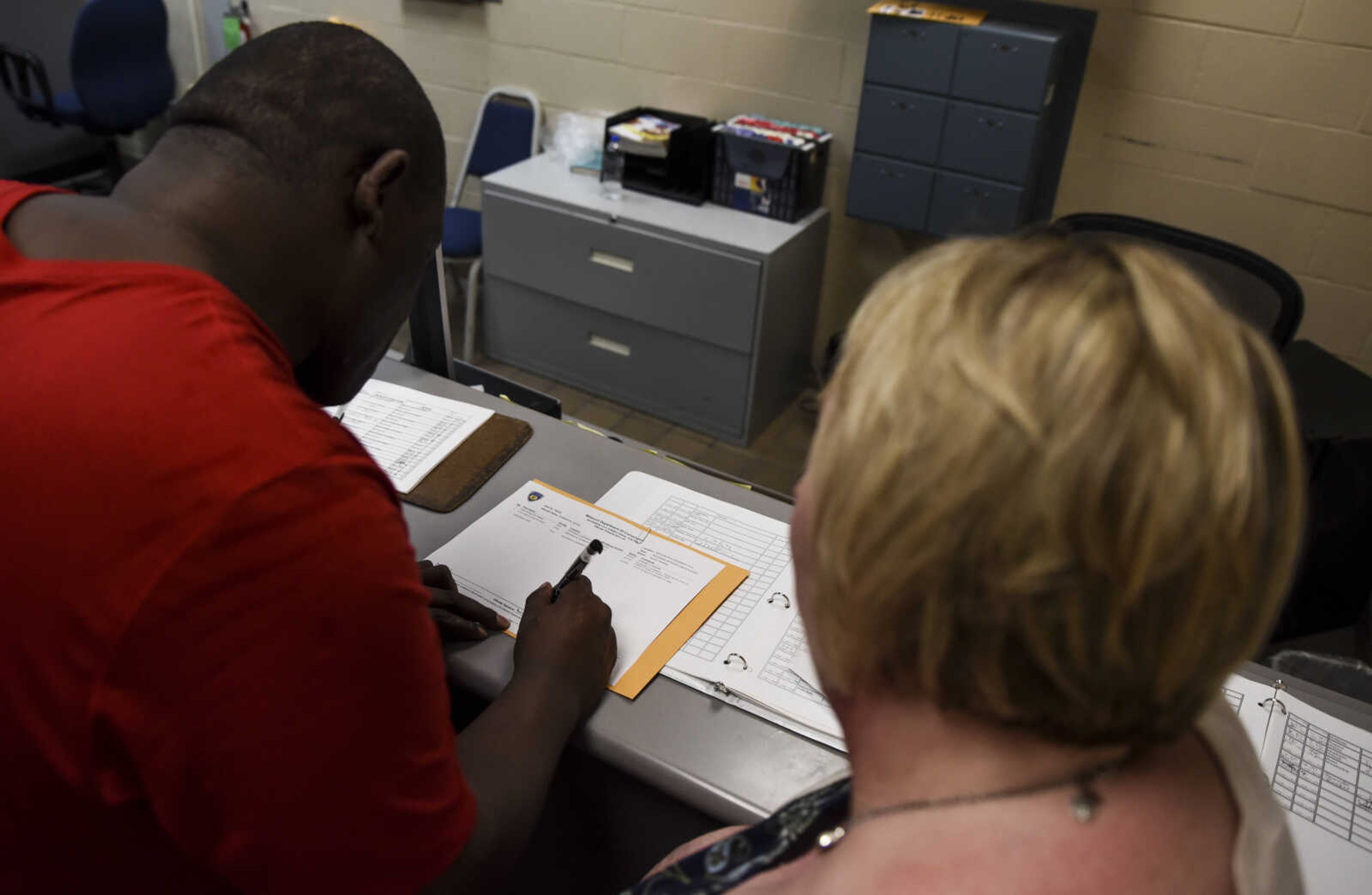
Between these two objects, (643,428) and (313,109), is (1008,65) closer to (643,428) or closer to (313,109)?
(643,428)

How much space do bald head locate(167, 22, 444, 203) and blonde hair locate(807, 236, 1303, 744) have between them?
1.85 feet

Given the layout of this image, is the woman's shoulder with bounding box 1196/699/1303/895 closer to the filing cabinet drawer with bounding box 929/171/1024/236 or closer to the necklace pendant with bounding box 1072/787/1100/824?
the necklace pendant with bounding box 1072/787/1100/824

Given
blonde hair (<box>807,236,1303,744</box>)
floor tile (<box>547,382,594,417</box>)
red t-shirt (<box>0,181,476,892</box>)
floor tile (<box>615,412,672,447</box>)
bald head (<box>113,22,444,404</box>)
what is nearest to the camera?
blonde hair (<box>807,236,1303,744</box>)

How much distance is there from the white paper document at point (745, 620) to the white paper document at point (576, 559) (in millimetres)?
38

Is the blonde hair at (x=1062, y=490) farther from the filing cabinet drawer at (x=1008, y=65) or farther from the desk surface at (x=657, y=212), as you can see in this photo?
the desk surface at (x=657, y=212)

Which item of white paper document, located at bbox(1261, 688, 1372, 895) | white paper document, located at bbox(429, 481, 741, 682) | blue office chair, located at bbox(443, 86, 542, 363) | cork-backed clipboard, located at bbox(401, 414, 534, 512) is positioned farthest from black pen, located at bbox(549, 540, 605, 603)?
blue office chair, located at bbox(443, 86, 542, 363)

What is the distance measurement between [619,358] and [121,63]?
2.31 m

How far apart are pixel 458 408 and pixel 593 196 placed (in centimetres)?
163

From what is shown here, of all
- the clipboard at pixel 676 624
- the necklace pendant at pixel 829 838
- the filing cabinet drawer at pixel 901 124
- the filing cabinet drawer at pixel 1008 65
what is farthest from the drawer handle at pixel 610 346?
the necklace pendant at pixel 829 838

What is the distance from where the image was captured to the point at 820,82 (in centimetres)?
291

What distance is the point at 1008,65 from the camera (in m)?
2.38

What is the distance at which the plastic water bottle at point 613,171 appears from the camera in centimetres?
296

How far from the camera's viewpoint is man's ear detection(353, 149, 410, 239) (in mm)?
875

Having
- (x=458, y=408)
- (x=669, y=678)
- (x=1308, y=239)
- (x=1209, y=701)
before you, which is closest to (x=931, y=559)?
(x=1209, y=701)
